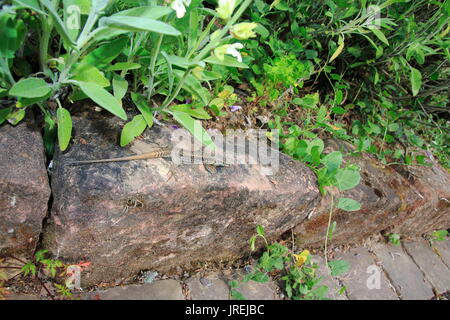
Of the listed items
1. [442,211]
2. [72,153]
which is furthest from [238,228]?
[442,211]

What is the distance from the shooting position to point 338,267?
2.26 metres

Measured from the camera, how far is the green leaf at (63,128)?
1.54 metres

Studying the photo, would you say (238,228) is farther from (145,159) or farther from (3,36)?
(3,36)

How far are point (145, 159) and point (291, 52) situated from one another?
1350 millimetres

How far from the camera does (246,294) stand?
202 cm

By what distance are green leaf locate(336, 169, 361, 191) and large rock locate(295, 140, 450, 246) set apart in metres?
0.15

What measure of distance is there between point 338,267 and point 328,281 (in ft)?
0.35

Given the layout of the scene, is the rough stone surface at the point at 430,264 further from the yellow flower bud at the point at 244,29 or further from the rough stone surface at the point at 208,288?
the yellow flower bud at the point at 244,29

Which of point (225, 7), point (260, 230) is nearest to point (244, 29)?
point (225, 7)

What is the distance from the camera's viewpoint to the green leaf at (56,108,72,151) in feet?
5.04

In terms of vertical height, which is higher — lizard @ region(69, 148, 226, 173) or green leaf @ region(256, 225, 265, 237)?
lizard @ region(69, 148, 226, 173)

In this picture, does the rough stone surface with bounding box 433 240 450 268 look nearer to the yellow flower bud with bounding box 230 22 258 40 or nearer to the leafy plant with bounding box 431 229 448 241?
the leafy plant with bounding box 431 229 448 241

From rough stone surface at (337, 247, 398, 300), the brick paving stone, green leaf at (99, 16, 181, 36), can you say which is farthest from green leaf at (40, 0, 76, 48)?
rough stone surface at (337, 247, 398, 300)

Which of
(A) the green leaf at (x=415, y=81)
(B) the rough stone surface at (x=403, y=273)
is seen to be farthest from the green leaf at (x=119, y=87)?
(B) the rough stone surface at (x=403, y=273)
